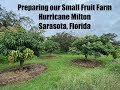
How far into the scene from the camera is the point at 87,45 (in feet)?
50.0

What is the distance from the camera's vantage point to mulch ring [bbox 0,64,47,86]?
10672 millimetres

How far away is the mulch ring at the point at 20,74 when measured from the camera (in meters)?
10.7

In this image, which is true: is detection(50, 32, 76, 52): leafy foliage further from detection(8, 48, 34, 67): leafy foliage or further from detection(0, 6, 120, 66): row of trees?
detection(8, 48, 34, 67): leafy foliage

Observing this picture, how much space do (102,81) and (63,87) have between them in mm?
1226

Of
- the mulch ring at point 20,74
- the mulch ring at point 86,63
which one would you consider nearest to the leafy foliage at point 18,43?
the mulch ring at point 20,74

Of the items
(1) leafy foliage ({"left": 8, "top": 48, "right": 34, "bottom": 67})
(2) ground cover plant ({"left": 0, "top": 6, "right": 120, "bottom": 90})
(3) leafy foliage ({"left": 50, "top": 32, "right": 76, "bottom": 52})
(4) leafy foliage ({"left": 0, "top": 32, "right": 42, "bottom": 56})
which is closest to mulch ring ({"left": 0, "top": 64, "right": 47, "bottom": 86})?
(2) ground cover plant ({"left": 0, "top": 6, "right": 120, "bottom": 90})

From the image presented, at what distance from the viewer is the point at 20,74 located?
38.0 ft

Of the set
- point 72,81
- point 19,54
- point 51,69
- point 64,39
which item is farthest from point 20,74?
point 64,39

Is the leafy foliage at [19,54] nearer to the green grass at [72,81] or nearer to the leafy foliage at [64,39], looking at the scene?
the green grass at [72,81]

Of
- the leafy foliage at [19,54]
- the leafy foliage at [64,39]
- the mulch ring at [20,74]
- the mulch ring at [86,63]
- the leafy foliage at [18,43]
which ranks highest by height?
the leafy foliage at [64,39]

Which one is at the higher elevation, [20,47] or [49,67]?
[20,47]

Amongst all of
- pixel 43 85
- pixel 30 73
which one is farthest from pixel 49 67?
pixel 43 85

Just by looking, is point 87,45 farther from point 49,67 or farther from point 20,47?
point 20,47

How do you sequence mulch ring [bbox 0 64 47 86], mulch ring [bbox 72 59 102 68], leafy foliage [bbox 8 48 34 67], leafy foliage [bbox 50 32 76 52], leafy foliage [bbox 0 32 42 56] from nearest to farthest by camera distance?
mulch ring [bbox 0 64 47 86], leafy foliage [bbox 8 48 34 67], leafy foliage [bbox 0 32 42 56], mulch ring [bbox 72 59 102 68], leafy foliage [bbox 50 32 76 52]
